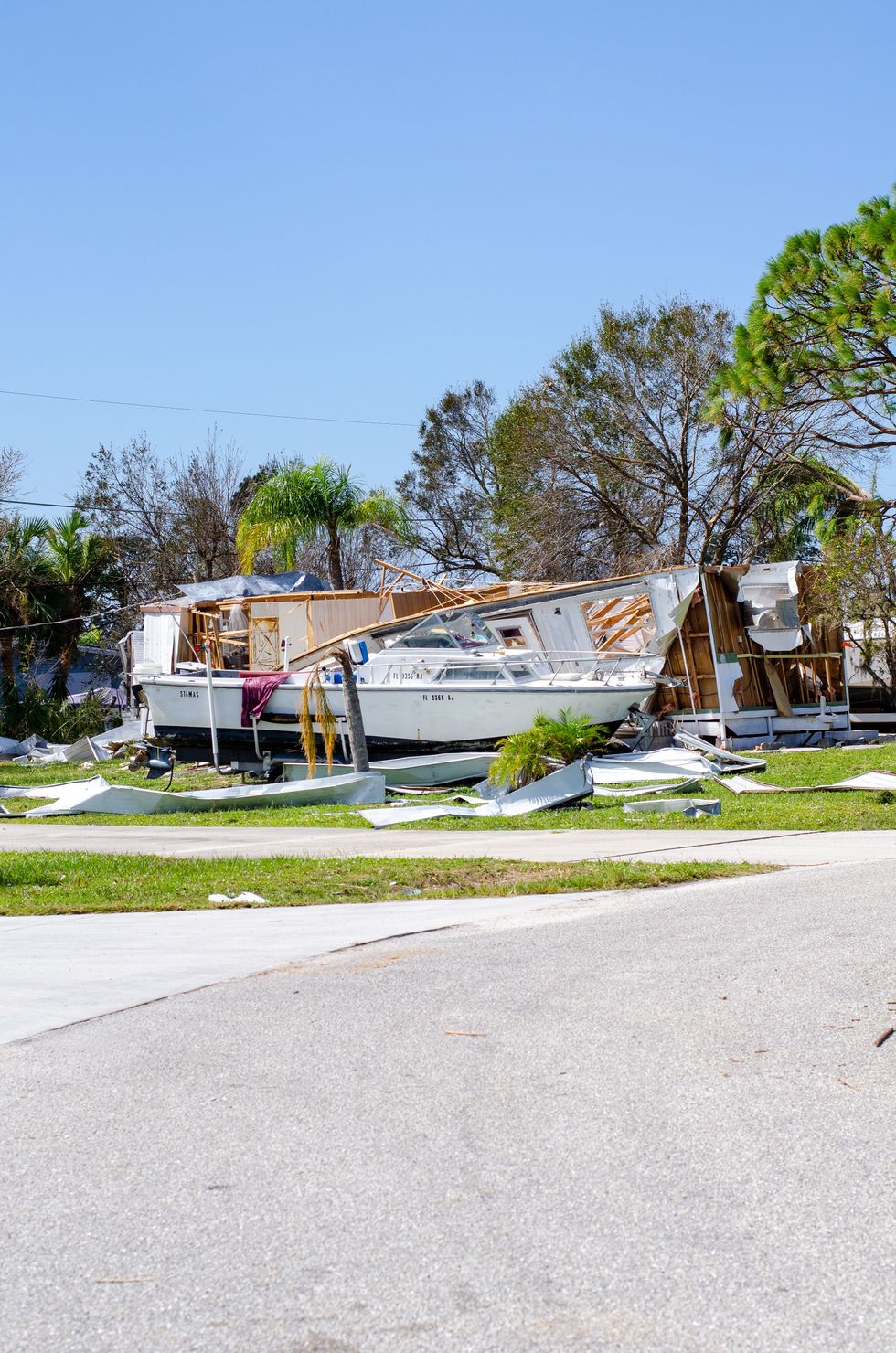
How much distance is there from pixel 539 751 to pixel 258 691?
28.1ft

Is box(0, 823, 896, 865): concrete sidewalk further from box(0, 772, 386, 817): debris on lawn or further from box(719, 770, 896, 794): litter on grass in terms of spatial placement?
box(719, 770, 896, 794): litter on grass

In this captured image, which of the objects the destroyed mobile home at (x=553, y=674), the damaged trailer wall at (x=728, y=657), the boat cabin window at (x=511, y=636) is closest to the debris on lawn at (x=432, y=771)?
the destroyed mobile home at (x=553, y=674)

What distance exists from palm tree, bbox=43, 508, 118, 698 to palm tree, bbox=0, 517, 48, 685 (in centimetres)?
35

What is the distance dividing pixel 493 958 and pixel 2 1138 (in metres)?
3.13

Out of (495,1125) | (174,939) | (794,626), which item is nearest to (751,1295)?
(495,1125)

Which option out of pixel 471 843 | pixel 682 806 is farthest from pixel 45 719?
pixel 471 843

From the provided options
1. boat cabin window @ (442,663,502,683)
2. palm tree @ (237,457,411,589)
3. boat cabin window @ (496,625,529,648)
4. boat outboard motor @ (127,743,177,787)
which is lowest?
boat outboard motor @ (127,743,177,787)

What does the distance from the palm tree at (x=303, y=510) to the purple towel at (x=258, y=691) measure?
12232mm

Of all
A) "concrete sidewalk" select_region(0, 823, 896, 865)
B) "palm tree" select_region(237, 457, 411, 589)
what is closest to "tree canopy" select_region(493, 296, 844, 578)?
"palm tree" select_region(237, 457, 411, 589)

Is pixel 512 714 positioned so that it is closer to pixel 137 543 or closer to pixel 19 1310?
pixel 19 1310

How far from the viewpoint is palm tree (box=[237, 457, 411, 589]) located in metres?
37.3

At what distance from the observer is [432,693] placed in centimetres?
2430

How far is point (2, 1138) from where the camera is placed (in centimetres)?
407

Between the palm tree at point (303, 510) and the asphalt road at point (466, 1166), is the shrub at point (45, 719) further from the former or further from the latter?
the asphalt road at point (466, 1166)
